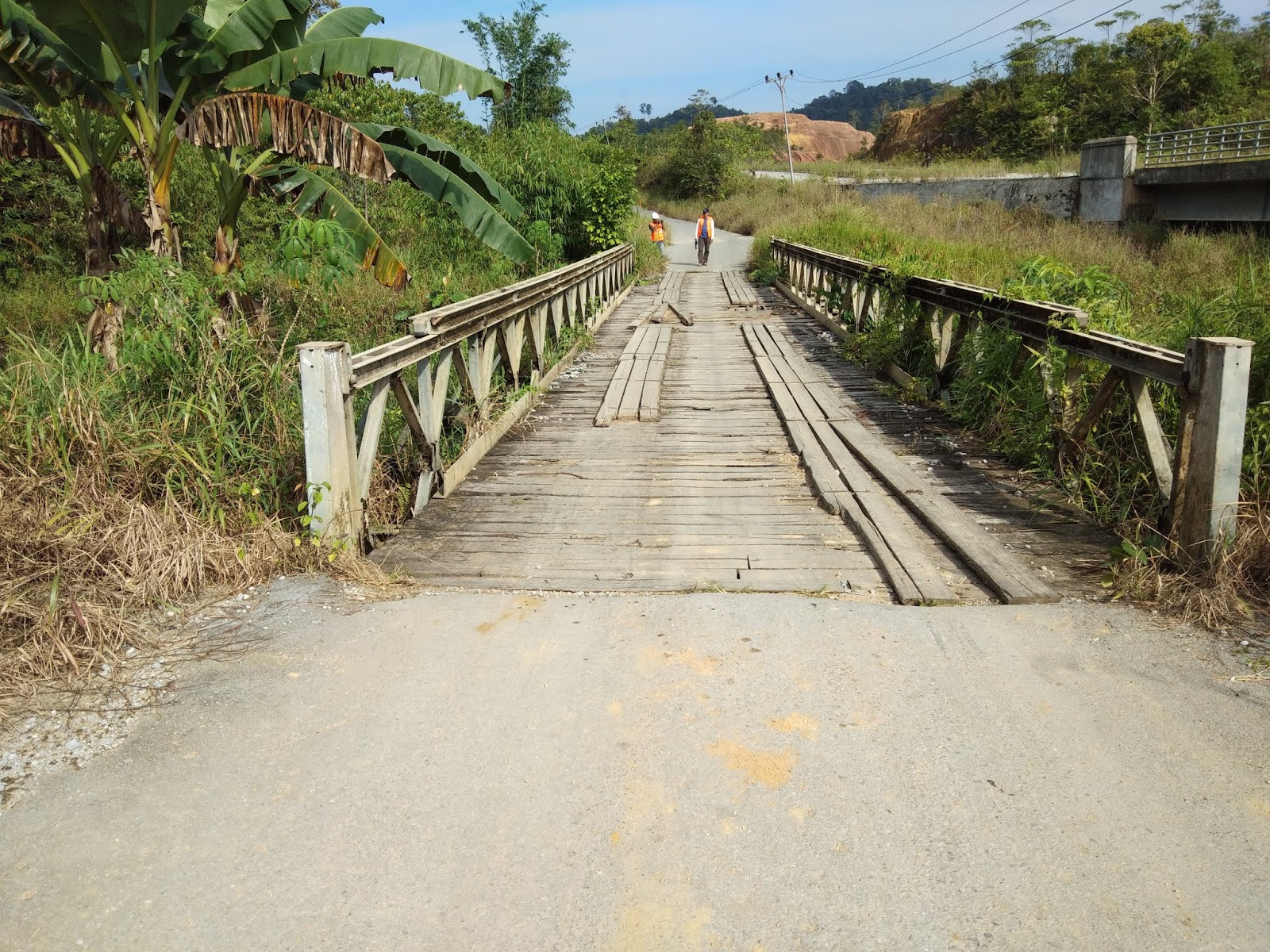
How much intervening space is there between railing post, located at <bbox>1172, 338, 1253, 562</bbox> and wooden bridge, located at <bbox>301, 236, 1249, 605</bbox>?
12 mm

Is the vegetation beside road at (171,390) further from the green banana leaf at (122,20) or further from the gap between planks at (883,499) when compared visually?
the gap between planks at (883,499)

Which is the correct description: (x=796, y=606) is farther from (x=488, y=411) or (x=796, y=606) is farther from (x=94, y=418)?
(x=488, y=411)

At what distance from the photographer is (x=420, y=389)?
6.16 meters

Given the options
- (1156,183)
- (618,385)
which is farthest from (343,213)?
(1156,183)

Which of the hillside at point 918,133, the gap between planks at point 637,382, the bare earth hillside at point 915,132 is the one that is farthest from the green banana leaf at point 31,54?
the bare earth hillside at point 915,132

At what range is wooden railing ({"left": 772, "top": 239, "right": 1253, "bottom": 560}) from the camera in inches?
171

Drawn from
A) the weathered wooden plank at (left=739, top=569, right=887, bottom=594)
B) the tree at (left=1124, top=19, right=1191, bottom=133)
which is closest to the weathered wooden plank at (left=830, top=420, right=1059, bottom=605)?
the weathered wooden plank at (left=739, top=569, right=887, bottom=594)

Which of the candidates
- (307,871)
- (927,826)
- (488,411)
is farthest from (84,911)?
(488,411)

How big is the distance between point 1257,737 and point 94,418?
5192 mm

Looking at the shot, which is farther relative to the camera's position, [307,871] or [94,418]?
[94,418]

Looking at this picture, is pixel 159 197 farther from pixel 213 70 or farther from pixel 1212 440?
pixel 1212 440

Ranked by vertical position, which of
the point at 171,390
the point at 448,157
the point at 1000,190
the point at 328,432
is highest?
the point at 1000,190

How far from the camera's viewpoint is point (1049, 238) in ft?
90.8

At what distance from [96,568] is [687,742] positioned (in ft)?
9.15
